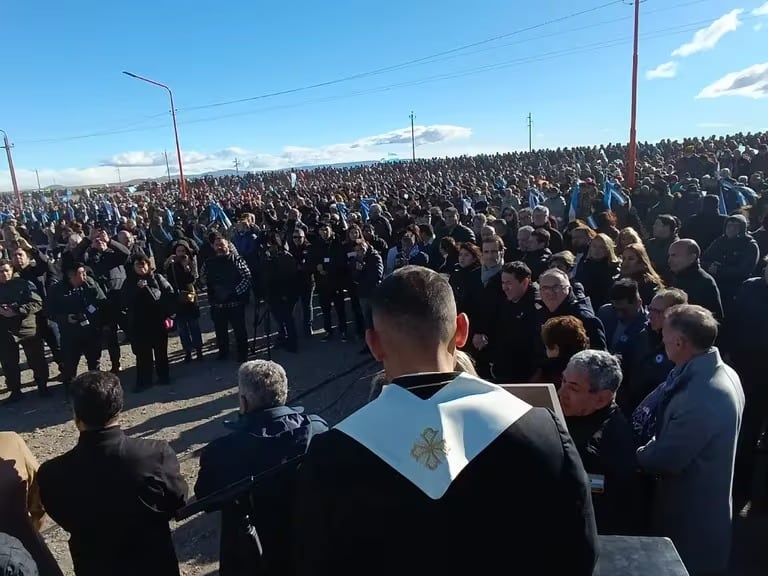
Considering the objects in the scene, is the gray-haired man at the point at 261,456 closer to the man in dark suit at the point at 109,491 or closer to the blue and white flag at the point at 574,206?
the man in dark suit at the point at 109,491

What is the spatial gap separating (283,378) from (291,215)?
30.1 feet

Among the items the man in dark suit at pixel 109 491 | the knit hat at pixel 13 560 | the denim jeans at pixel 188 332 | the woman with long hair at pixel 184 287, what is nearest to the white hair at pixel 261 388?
the man in dark suit at pixel 109 491

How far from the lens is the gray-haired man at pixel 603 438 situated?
102 inches

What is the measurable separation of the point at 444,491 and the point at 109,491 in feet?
6.51

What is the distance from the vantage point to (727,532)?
9.39ft

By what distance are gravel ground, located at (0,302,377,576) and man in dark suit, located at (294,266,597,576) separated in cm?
356

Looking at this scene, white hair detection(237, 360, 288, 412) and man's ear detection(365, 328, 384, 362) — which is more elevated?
man's ear detection(365, 328, 384, 362)

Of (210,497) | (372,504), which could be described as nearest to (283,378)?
(210,497)

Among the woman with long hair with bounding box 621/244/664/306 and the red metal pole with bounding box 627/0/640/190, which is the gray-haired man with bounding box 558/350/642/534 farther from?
the red metal pole with bounding box 627/0/640/190

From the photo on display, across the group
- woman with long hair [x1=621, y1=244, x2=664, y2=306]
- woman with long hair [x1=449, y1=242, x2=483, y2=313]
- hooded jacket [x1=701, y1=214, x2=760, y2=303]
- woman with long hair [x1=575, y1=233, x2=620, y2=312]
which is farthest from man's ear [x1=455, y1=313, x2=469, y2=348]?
hooded jacket [x1=701, y1=214, x2=760, y2=303]

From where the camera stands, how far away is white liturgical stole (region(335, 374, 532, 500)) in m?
1.20

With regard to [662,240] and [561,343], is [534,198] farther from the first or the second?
[561,343]

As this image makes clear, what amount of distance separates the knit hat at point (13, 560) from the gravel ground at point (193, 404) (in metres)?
2.53

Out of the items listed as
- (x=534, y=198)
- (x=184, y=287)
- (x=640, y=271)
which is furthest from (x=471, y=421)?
(x=534, y=198)
